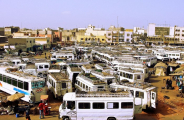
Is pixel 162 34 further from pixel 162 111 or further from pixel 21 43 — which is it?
pixel 162 111

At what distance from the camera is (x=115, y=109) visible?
11.2 metres

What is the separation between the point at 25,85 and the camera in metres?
14.6

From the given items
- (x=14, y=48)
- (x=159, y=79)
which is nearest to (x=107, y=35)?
(x=14, y=48)

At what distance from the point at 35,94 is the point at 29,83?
839mm

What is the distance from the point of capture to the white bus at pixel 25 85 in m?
14.3

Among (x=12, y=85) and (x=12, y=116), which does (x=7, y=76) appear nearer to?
(x=12, y=85)

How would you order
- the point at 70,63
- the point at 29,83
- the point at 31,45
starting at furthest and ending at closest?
the point at 31,45 → the point at 70,63 → the point at 29,83

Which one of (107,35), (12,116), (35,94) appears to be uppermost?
(107,35)

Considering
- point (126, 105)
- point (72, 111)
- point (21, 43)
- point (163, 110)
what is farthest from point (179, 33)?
point (72, 111)

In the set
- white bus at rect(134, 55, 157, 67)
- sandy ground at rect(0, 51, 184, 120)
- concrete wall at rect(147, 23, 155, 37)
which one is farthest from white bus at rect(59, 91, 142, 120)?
concrete wall at rect(147, 23, 155, 37)

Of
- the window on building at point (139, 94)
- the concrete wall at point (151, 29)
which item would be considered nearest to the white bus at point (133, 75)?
the window on building at point (139, 94)

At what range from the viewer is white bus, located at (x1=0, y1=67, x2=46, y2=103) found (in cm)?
1431

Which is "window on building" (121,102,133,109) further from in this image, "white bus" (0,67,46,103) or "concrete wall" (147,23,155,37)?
"concrete wall" (147,23,155,37)

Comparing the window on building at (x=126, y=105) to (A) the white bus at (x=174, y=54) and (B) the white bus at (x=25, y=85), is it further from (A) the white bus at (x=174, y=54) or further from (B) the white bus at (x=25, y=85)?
(A) the white bus at (x=174, y=54)
